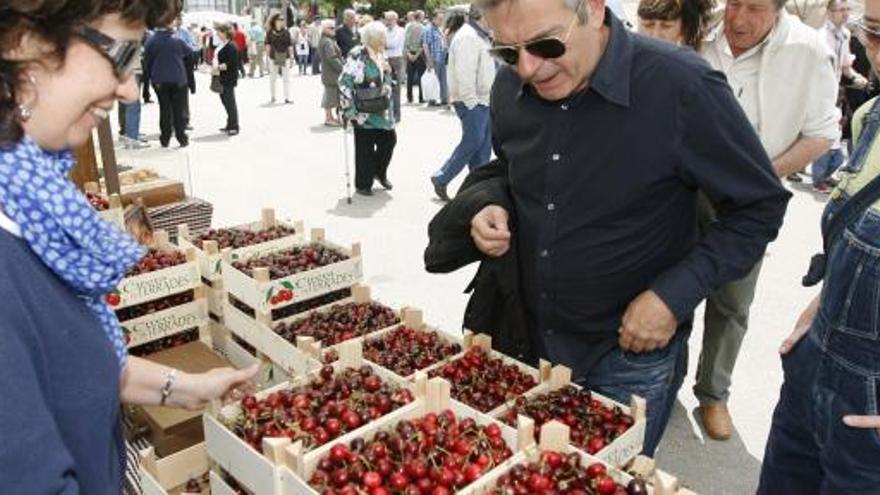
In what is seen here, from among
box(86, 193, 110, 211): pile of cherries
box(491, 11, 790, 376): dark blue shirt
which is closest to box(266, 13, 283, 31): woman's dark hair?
box(86, 193, 110, 211): pile of cherries

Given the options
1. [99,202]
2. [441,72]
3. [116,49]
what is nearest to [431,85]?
[441,72]

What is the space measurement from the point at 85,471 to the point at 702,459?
2966 millimetres

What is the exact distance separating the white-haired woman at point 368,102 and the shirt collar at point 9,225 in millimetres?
6677

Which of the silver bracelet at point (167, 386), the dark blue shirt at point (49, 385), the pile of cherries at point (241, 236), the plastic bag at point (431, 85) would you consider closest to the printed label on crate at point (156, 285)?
the pile of cherries at point (241, 236)

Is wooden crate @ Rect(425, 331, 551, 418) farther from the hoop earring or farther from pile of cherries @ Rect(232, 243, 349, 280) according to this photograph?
the hoop earring

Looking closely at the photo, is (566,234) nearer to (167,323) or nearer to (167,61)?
(167,323)

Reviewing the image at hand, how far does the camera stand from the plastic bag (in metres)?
14.6

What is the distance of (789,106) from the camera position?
334 cm

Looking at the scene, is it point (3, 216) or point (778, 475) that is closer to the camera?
point (3, 216)

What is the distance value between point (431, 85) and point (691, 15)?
1131cm

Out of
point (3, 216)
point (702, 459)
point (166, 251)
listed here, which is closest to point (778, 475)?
point (702, 459)

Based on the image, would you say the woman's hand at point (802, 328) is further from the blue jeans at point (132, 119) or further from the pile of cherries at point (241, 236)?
the blue jeans at point (132, 119)

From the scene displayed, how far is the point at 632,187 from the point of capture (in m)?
2.07

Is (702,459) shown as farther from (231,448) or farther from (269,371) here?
(231,448)
